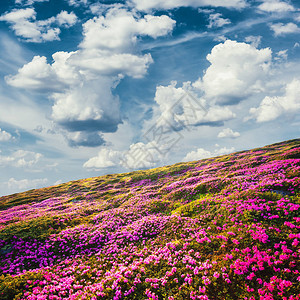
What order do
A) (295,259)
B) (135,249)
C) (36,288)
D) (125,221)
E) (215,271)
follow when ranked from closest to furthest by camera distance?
(295,259) < (215,271) < (36,288) < (135,249) < (125,221)

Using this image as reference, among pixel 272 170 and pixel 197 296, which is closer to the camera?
pixel 197 296

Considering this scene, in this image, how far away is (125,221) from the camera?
20.1 meters

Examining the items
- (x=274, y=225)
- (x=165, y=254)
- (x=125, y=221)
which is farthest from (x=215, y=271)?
(x=125, y=221)

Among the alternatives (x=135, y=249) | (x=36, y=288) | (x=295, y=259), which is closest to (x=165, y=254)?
(x=135, y=249)

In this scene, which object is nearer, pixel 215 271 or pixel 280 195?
pixel 215 271

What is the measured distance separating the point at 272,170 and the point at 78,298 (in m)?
22.6

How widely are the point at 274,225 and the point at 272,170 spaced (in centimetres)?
1347

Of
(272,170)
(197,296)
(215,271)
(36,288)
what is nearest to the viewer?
(197,296)

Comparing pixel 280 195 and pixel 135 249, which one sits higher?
pixel 280 195

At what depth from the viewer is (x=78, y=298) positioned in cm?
947

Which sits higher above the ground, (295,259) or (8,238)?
(8,238)

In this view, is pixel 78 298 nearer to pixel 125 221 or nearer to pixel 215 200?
pixel 125 221

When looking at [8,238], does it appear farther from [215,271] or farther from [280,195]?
[280,195]

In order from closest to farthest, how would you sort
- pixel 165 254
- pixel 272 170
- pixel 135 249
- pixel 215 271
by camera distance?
pixel 215 271 → pixel 165 254 → pixel 135 249 → pixel 272 170
